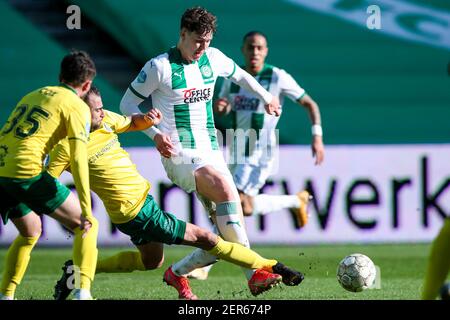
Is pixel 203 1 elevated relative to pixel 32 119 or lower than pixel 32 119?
elevated

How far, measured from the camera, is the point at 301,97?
8.96 meters

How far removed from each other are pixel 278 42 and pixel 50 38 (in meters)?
3.12

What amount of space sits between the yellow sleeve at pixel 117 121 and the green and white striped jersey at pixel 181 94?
0.41 metres

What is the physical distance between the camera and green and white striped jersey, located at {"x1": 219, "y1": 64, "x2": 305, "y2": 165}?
29.6ft

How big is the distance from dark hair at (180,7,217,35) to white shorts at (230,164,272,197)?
2.60 metres

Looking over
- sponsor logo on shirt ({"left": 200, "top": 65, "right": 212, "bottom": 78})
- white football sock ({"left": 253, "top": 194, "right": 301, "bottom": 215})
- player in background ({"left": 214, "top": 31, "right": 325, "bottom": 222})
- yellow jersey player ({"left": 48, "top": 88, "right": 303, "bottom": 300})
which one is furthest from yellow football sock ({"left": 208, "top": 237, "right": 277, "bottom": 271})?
white football sock ({"left": 253, "top": 194, "right": 301, "bottom": 215})

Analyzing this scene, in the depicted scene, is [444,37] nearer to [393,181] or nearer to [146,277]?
[393,181]

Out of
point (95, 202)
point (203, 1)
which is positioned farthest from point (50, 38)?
point (95, 202)

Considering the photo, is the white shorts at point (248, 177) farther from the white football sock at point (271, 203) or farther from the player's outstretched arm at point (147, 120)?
the player's outstretched arm at point (147, 120)

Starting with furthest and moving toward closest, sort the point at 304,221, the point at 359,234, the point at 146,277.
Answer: the point at 359,234, the point at 304,221, the point at 146,277

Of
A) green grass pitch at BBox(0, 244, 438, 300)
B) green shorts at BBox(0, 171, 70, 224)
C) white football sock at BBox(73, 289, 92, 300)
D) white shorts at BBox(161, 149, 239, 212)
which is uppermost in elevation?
white shorts at BBox(161, 149, 239, 212)

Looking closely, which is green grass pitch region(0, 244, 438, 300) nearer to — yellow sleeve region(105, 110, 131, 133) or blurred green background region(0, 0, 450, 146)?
yellow sleeve region(105, 110, 131, 133)

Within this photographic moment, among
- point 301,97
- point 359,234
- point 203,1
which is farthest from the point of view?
point 203,1

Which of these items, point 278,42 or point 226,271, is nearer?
point 226,271
